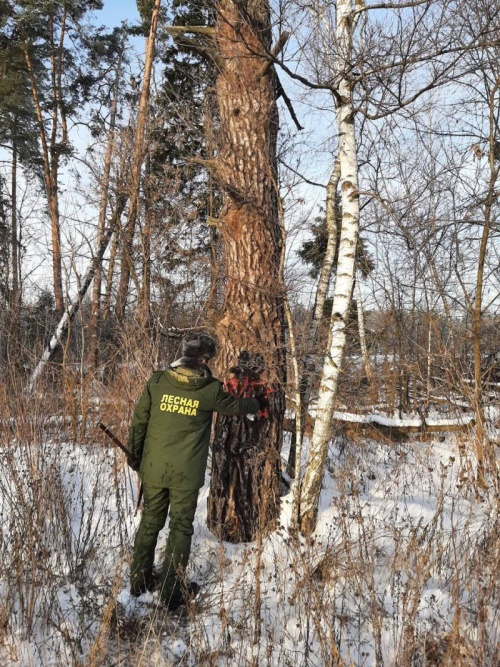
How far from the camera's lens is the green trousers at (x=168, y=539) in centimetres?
297

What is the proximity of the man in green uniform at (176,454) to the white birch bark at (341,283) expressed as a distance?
0.65m

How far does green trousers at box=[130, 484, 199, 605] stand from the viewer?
2973 mm

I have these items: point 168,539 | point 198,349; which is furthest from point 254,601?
point 198,349

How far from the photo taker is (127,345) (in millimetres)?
5637

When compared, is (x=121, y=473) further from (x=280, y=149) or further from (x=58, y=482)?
(x=280, y=149)

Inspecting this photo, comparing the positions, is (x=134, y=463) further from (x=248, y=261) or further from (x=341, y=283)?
(x=341, y=283)

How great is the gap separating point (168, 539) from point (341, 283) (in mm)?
2265

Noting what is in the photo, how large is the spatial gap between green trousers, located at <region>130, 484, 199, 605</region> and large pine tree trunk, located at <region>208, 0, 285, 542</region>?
0.56m

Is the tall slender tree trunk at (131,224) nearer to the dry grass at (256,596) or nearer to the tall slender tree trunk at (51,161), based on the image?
the dry grass at (256,596)

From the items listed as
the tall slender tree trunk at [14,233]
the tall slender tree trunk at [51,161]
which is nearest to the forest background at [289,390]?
the tall slender tree trunk at [14,233]

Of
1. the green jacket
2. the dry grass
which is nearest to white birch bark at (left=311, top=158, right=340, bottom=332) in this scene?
the green jacket

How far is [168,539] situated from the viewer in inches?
121

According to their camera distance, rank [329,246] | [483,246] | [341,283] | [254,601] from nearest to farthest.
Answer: [254,601] < [341,283] < [329,246] < [483,246]

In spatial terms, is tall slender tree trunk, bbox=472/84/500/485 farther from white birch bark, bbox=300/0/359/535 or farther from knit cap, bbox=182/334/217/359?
knit cap, bbox=182/334/217/359
